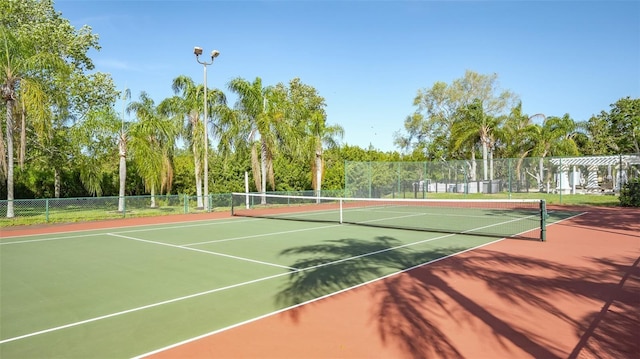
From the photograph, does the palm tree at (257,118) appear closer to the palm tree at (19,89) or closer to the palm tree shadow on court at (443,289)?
the palm tree at (19,89)

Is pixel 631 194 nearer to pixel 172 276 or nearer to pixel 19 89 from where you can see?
pixel 172 276

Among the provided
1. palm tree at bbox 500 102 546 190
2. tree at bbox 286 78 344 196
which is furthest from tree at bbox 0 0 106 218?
palm tree at bbox 500 102 546 190

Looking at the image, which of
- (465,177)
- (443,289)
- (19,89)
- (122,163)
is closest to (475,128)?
(465,177)

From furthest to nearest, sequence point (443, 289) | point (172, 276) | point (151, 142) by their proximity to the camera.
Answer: point (151, 142), point (172, 276), point (443, 289)

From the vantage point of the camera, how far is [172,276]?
7.14 metres

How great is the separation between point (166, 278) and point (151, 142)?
1794cm

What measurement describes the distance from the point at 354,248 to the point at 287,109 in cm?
1840

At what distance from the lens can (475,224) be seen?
15.0 m

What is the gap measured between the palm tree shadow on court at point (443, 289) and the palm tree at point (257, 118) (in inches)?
626

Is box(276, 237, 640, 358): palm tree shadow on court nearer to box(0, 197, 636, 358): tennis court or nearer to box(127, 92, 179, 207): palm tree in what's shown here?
box(0, 197, 636, 358): tennis court

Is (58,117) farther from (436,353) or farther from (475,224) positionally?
(436,353)

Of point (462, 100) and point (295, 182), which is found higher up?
point (462, 100)

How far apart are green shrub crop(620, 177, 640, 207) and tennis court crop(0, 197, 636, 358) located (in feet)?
43.0

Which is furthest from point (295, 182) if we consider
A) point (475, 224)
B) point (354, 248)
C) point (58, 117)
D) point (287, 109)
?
point (354, 248)
